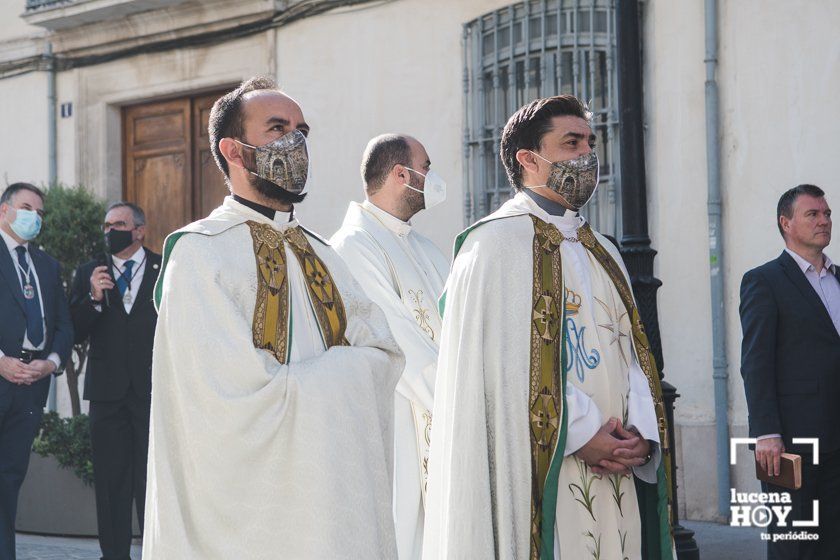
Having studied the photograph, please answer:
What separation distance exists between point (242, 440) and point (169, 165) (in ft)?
33.4

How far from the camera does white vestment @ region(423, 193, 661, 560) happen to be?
432 cm

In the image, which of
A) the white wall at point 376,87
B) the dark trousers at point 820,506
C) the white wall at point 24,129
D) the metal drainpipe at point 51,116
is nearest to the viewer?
the dark trousers at point 820,506

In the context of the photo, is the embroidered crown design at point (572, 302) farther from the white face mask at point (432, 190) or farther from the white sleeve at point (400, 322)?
the white face mask at point (432, 190)

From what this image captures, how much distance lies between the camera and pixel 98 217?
35.8 feet

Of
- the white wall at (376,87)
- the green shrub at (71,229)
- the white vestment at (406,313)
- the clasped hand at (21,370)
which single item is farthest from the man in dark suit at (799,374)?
the green shrub at (71,229)

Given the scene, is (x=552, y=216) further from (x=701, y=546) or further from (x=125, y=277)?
(x=701, y=546)

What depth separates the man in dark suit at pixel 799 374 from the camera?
21.0 feet

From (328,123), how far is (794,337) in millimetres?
6562

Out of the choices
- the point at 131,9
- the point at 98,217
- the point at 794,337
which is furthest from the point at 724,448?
the point at 131,9

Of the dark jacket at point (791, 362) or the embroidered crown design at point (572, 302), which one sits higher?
the embroidered crown design at point (572, 302)

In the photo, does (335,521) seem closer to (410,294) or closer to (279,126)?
(279,126)

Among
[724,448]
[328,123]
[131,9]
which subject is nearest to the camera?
[724,448]

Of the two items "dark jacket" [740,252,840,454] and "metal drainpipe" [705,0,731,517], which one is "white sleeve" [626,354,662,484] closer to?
"dark jacket" [740,252,840,454]

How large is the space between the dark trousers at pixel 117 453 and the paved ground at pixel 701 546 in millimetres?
914
